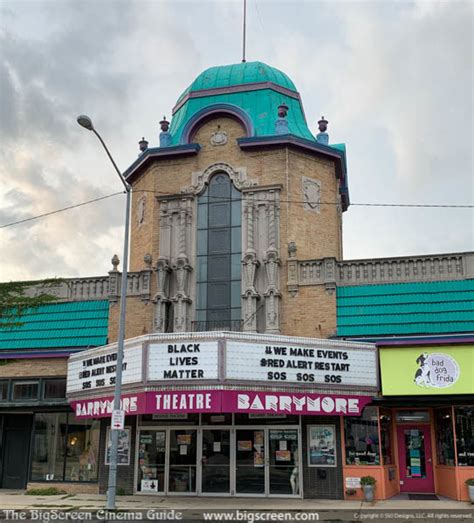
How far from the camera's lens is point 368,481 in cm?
2023

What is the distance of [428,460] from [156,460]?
9.32m

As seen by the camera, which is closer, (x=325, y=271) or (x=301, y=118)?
(x=325, y=271)

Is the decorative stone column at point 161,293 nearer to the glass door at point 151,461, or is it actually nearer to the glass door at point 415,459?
the glass door at point 151,461

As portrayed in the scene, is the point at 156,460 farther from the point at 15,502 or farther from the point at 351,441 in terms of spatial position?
the point at 351,441

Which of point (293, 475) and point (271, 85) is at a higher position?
point (271, 85)

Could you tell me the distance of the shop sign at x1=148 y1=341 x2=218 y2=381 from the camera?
1962 centimetres

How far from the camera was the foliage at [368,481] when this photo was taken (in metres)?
20.2

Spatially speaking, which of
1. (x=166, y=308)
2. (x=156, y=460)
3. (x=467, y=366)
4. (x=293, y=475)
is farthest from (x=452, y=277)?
(x=156, y=460)

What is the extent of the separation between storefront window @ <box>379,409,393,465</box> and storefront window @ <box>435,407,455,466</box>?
155 cm

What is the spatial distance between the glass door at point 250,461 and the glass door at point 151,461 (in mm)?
2661

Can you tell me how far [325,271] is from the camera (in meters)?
23.5

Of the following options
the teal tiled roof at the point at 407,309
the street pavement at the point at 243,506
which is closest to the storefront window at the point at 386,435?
the street pavement at the point at 243,506

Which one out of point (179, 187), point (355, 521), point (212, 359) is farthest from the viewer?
point (179, 187)

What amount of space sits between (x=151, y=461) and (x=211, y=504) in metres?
3.58
